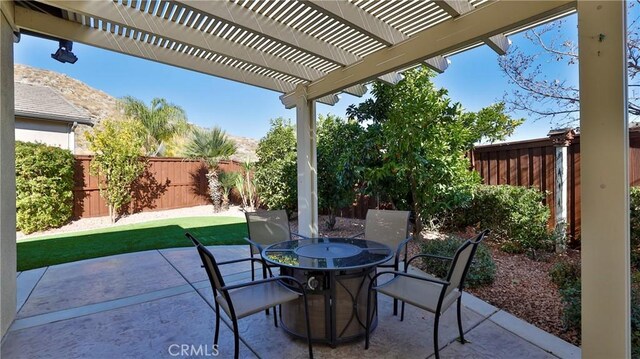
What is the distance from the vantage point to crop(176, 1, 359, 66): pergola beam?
9.34 ft

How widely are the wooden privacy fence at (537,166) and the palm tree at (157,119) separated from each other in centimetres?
1656

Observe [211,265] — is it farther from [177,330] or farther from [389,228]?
[389,228]

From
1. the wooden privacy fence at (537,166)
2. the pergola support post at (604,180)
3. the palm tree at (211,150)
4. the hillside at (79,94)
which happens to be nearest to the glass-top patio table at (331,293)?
the pergola support post at (604,180)

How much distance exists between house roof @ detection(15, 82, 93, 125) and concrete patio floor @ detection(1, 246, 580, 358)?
8292 millimetres

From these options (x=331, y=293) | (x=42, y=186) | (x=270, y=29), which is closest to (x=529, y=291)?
(x=331, y=293)

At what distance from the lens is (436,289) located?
2.52 meters

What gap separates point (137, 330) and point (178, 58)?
10.5 feet

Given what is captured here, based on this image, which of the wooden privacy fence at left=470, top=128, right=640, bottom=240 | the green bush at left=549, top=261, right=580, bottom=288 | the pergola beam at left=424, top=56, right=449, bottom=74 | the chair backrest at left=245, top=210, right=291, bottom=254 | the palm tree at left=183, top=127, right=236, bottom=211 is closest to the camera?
the green bush at left=549, top=261, right=580, bottom=288

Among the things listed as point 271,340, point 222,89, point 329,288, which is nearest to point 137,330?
point 271,340

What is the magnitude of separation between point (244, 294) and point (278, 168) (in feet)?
19.7

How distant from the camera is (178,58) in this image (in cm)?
389

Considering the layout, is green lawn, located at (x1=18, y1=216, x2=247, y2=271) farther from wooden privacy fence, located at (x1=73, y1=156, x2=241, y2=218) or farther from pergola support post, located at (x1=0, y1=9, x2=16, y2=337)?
pergola support post, located at (x1=0, y1=9, x2=16, y2=337)

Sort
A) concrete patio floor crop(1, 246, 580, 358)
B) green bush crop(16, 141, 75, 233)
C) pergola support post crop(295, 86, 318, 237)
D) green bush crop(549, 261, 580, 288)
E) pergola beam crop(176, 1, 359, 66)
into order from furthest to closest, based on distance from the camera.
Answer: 1. green bush crop(16, 141, 75, 233)
2. pergola support post crop(295, 86, 318, 237)
3. green bush crop(549, 261, 580, 288)
4. pergola beam crop(176, 1, 359, 66)
5. concrete patio floor crop(1, 246, 580, 358)

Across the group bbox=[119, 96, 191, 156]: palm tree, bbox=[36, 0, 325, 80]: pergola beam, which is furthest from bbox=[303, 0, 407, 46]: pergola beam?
bbox=[119, 96, 191, 156]: palm tree
